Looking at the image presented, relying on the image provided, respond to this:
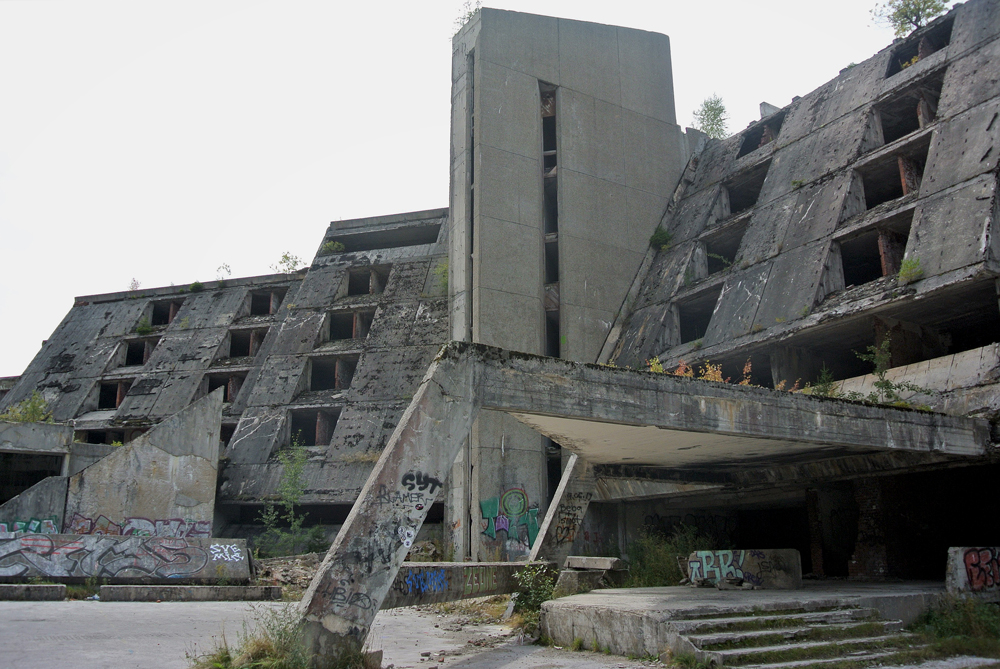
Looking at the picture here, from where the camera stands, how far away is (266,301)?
35219 millimetres

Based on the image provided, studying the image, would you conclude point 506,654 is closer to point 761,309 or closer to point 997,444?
point 997,444

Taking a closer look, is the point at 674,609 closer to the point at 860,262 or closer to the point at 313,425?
the point at 860,262

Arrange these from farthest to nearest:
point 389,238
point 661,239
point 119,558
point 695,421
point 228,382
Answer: point 389,238
point 228,382
point 661,239
point 119,558
point 695,421

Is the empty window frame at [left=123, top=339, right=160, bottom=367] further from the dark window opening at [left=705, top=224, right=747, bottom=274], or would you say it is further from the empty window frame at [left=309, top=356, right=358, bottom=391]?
the dark window opening at [left=705, top=224, right=747, bottom=274]

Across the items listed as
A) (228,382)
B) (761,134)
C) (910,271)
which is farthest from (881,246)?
(228,382)

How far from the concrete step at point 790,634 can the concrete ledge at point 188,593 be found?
39.7 ft

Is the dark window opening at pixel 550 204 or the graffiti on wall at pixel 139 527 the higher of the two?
the dark window opening at pixel 550 204

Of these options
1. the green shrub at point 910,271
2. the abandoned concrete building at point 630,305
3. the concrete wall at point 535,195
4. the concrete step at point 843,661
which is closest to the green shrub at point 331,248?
the abandoned concrete building at point 630,305

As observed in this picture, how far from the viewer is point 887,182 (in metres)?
21.2

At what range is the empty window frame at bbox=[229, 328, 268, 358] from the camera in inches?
1271

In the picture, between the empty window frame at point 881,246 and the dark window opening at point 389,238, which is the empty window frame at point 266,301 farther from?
the empty window frame at point 881,246

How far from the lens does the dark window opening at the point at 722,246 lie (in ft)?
79.2

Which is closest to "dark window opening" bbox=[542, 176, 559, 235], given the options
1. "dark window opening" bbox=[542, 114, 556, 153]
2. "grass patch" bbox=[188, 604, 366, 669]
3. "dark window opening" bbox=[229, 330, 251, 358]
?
"dark window opening" bbox=[542, 114, 556, 153]

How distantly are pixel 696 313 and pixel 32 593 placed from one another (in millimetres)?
19547
